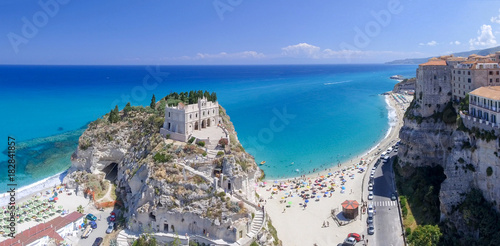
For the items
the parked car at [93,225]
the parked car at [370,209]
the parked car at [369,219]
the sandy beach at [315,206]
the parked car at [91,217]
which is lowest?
the sandy beach at [315,206]

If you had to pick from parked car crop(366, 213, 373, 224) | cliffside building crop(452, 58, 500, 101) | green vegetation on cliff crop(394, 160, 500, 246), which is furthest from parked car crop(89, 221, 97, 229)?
cliffside building crop(452, 58, 500, 101)

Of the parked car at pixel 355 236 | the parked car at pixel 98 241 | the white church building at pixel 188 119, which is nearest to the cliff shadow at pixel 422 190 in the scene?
the parked car at pixel 355 236

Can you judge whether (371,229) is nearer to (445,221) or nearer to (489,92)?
(445,221)

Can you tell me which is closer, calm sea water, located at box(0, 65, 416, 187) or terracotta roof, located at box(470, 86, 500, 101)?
terracotta roof, located at box(470, 86, 500, 101)

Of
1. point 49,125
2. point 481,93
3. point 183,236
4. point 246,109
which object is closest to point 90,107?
point 49,125

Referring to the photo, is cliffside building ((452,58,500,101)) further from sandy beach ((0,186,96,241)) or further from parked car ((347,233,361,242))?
sandy beach ((0,186,96,241))

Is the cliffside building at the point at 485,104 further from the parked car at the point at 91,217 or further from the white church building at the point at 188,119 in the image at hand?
the parked car at the point at 91,217
